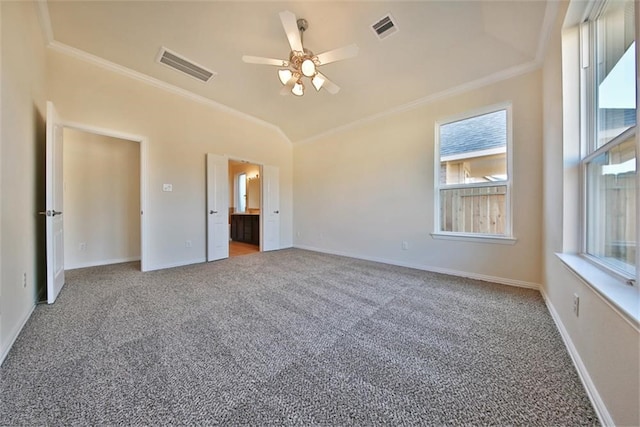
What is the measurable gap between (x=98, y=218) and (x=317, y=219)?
3.83 metres

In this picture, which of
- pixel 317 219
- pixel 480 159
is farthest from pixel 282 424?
pixel 317 219

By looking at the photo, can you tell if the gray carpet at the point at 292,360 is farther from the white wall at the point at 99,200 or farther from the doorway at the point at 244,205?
the doorway at the point at 244,205

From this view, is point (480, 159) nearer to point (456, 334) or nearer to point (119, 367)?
point (456, 334)

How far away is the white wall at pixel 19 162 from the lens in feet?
4.98

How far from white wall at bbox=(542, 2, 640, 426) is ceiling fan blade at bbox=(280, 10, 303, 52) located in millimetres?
2142

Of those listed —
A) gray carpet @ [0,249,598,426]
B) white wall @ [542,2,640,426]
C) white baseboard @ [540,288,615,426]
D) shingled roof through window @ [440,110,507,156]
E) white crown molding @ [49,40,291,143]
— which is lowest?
gray carpet @ [0,249,598,426]

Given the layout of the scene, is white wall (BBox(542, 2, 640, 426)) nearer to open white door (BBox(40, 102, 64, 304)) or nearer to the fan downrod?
the fan downrod

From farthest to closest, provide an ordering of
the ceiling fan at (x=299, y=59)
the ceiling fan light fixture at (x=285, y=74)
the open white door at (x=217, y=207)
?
1. the open white door at (x=217, y=207)
2. the ceiling fan light fixture at (x=285, y=74)
3. the ceiling fan at (x=299, y=59)

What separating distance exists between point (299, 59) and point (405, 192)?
242 centimetres

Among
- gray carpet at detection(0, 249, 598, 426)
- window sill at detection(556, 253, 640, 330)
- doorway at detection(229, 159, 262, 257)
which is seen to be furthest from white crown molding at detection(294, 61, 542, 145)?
doorway at detection(229, 159, 262, 257)

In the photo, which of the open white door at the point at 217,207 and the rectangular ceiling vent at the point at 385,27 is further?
the open white door at the point at 217,207

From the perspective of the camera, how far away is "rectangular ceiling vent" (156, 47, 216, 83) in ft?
9.75

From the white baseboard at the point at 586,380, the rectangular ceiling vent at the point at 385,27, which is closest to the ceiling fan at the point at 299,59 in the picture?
the rectangular ceiling vent at the point at 385,27

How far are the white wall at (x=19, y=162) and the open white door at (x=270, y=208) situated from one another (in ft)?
10.2
